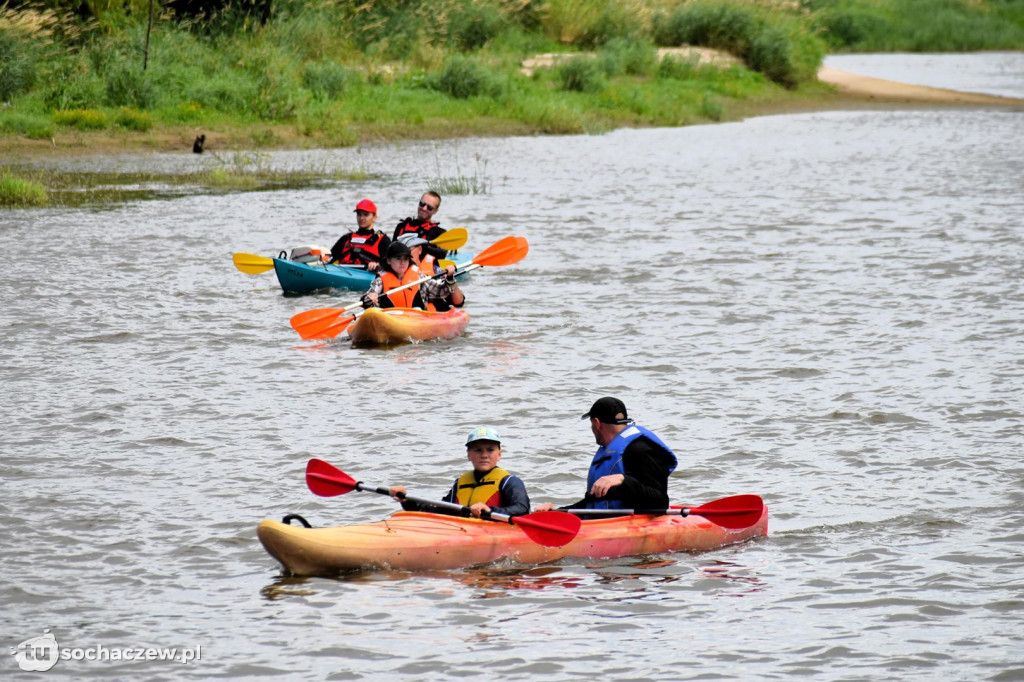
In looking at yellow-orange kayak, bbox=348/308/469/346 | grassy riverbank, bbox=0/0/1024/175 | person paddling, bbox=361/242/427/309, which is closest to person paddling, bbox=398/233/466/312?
person paddling, bbox=361/242/427/309

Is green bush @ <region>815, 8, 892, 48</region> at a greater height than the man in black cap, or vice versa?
green bush @ <region>815, 8, 892, 48</region>

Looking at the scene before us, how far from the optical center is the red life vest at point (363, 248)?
48.8 feet

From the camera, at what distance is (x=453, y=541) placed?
23.7ft

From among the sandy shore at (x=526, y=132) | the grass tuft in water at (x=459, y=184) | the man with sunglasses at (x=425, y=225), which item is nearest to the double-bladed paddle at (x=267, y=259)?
the man with sunglasses at (x=425, y=225)

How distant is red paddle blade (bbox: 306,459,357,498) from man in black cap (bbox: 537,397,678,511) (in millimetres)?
→ 1141

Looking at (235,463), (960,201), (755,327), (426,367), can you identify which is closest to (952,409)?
(755,327)

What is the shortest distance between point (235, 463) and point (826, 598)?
4.18 meters

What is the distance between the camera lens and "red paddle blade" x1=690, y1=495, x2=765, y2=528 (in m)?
7.66

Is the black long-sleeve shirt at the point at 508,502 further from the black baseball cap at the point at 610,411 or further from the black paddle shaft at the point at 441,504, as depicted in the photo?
the black baseball cap at the point at 610,411

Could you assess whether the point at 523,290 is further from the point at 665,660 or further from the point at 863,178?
the point at 863,178

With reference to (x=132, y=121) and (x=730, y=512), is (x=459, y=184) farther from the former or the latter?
(x=730, y=512)

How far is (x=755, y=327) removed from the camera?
13.8 metres

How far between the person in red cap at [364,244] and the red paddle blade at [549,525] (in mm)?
7455

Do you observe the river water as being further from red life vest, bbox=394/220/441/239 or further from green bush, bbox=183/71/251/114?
green bush, bbox=183/71/251/114
